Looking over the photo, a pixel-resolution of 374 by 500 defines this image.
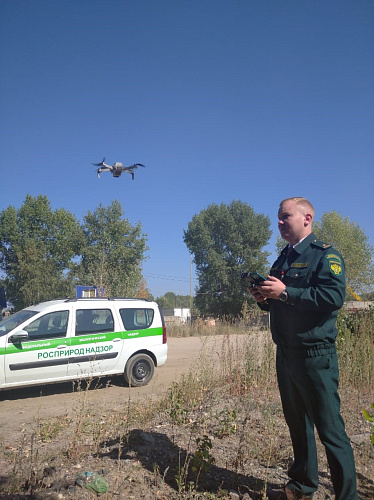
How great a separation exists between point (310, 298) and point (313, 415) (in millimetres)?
773

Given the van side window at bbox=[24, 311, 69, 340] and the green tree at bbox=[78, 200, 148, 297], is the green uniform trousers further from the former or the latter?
the green tree at bbox=[78, 200, 148, 297]

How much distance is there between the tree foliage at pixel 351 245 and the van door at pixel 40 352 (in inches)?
1266

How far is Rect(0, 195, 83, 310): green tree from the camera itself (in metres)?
36.2

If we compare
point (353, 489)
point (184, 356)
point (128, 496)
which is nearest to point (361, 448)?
point (353, 489)

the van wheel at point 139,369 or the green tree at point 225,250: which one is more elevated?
the green tree at point 225,250

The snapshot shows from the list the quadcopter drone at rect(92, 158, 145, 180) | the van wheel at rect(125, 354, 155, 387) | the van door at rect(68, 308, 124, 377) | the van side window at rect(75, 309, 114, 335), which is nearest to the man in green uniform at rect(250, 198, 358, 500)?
the van door at rect(68, 308, 124, 377)

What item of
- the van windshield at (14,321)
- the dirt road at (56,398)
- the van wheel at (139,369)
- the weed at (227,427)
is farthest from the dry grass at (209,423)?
the van windshield at (14,321)

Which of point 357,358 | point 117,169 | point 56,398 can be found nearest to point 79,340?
point 56,398

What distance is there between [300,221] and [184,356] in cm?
1098

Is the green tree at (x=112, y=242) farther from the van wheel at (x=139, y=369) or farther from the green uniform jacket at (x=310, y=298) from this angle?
the green uniform jacket at (x=310, y=298)

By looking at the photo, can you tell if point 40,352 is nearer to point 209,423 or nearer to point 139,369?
point 139,369

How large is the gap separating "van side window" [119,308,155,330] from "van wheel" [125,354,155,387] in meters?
0.60

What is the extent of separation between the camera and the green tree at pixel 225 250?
44438 millimetres

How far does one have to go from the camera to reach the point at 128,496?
293cm
